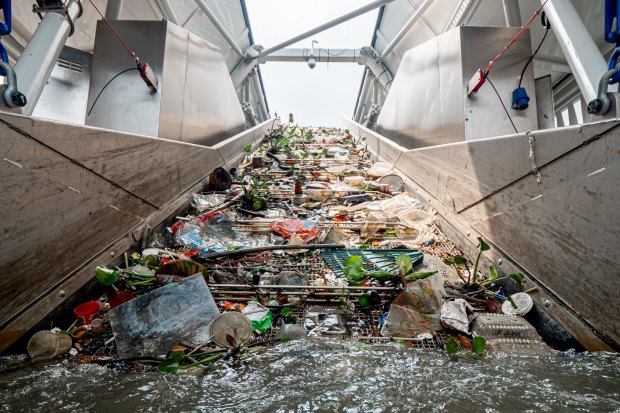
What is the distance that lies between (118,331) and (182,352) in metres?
0.40

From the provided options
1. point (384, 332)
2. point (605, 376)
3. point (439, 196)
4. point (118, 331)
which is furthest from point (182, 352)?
point (439, 196)

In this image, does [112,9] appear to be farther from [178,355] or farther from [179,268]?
[178,355]

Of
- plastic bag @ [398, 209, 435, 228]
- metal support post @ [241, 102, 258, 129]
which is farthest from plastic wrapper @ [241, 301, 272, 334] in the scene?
metal support post @ [241, 102, 258, 129]

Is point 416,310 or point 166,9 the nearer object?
point 416,310

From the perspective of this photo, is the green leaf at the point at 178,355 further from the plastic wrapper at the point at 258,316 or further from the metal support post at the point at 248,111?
the metal support post at the point at 248,111

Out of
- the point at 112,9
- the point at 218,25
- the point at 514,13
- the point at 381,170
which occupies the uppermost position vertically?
the point at 218,25

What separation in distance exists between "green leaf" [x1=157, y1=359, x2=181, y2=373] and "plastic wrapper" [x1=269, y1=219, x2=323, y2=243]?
1534 mm

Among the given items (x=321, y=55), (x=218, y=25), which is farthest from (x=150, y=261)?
(x=321, y=55)

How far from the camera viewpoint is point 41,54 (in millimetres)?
2639

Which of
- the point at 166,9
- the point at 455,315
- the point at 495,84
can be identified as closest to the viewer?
the point at 455,315

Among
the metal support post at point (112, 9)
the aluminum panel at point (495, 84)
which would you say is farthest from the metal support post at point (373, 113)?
the metal support post at point (112, 9)

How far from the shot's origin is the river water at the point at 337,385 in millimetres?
1045

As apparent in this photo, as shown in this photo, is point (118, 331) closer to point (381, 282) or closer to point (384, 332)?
point (384, 332)

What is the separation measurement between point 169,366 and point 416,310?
1.20 meters
